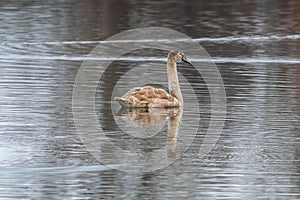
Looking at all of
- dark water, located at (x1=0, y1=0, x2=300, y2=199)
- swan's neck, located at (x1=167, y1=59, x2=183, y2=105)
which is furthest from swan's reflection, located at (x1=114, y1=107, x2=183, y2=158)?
swan's neck, located at (x1=167, y1=59, x2=183, y2=105)

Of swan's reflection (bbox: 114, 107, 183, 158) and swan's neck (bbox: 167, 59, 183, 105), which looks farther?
swan's neck (bbox: 167, 59, 183, 105)

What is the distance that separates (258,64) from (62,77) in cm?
410

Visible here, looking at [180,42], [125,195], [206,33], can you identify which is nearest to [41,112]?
[125,195]

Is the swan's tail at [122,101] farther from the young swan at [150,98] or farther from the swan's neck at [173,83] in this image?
the swan's neck at [173,83]

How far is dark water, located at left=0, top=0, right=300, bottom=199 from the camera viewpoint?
31.1 feet

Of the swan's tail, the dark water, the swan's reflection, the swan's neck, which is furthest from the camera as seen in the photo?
the swan's neck

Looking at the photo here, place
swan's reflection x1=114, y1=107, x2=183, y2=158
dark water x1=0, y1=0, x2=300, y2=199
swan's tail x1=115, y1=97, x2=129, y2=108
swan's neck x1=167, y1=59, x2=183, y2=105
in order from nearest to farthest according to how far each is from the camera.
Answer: dark water x1=0, y1=0, x2=300, y2=199
swan's reflection x1=114, y1=107, x2=183, y2=158
swan's tail x1=115, y1=97, x2=129, y2=108
swan's neck x1=167, y1=59, x2=183, y2=105

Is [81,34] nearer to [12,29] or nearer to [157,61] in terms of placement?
[12,29]

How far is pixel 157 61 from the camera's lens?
66.0 feet

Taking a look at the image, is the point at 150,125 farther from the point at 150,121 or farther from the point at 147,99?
the point at 147,99

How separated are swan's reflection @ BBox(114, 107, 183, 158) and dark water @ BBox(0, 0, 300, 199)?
14 millimetres

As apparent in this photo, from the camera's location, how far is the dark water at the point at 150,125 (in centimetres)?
948

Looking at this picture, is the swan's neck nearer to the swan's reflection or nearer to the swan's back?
the swan's back

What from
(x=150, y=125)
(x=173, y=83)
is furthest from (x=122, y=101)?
(x=150, y=125)
